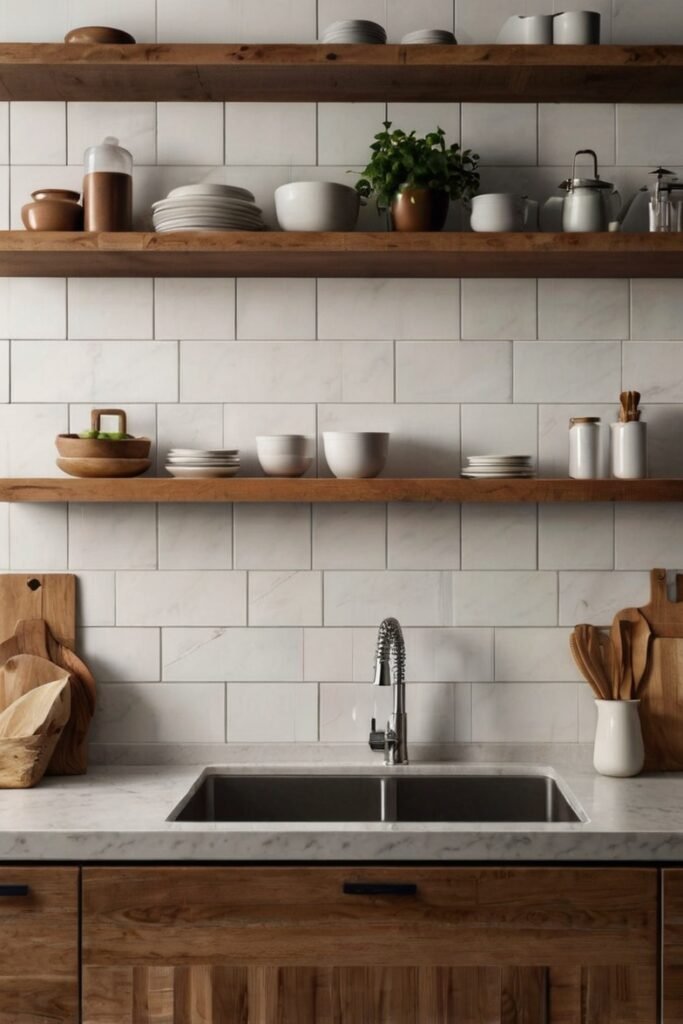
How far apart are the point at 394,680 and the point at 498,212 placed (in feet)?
3.39

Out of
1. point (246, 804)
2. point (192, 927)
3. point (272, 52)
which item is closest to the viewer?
point (192, 927)

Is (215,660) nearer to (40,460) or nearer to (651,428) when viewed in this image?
(40,460)

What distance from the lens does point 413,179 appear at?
2113 millimetres

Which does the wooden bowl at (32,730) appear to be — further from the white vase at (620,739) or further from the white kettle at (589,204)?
the white kettle at (589,204)

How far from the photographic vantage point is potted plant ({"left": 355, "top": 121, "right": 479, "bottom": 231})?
2.11m

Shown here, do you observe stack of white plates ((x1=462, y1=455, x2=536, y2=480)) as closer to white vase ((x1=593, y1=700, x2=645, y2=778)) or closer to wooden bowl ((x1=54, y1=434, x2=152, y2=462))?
white vase ((x1=593, y1=700, x2=645, y2=778))

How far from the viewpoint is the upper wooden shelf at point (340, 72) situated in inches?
81.2

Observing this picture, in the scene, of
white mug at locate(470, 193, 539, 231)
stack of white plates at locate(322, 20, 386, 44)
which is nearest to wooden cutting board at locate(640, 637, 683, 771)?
white mug at locate(470, 193, 539, 231)

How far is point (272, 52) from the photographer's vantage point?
2064 millimetres

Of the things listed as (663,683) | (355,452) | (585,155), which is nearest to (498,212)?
(585,155)

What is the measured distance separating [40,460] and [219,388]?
1.47 ft

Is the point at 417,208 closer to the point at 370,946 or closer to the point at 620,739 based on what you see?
the point at 620,739

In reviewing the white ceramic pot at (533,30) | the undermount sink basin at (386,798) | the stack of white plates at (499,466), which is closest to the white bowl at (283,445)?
A: the stack of white plates at (499,466)

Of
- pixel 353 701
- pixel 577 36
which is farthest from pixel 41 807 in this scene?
A: pixel 577 36
